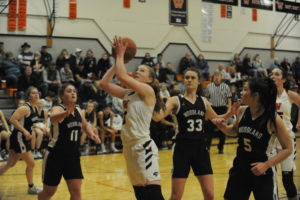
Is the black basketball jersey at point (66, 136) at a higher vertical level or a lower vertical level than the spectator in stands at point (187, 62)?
lower

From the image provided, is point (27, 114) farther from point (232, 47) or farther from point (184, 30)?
point (232, 47)

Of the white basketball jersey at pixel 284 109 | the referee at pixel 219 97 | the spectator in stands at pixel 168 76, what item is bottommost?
the white basketball jersey at pixel 284 109

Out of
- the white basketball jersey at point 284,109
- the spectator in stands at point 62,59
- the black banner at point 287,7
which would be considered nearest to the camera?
the white basketball jersey at point 284,109

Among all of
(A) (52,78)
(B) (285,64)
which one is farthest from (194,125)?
(B) (285,64)

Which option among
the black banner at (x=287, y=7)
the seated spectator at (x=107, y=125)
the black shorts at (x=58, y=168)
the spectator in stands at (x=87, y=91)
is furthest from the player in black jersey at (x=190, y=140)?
the black banner at (x=287, y=7)

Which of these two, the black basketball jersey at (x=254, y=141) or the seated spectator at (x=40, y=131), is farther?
the seated spectator at (x=40, y=131)

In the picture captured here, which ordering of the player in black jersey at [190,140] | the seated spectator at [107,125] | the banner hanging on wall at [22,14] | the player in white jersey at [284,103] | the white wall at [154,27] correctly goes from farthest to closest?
the white wall at [154,27] → the banner hanging on wall at [22,14] → the seated spectator at [107,125] → the player in white jersey at [284,103] → the player in black jersey at [190,140]

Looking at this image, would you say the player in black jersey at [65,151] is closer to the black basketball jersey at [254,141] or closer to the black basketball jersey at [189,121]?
the black basketball jersey at [189,121]

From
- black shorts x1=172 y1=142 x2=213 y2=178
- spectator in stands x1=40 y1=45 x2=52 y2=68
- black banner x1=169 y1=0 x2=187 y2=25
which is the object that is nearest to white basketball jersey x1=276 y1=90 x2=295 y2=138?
black shorts x1=172 y1=142 x2=213 y2=178

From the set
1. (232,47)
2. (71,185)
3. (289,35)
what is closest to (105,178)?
(71,185)

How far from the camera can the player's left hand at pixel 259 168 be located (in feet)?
10.7

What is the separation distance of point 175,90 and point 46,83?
4373mm

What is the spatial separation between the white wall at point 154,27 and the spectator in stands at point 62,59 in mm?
1104

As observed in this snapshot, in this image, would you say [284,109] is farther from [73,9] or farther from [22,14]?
[73,9]
